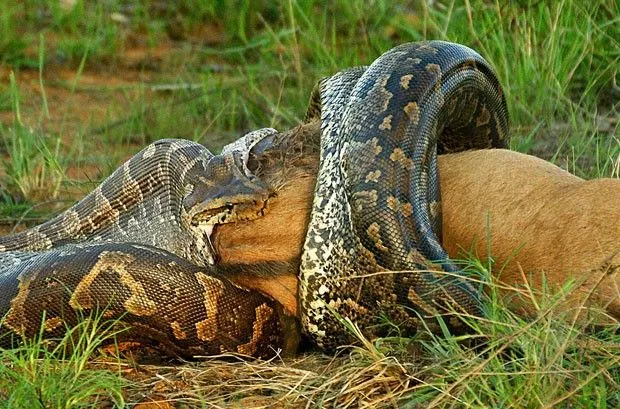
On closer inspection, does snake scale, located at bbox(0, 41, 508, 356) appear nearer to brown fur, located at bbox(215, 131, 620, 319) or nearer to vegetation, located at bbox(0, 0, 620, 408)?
brown fur, located at bbox(215, 131, 620, 319)

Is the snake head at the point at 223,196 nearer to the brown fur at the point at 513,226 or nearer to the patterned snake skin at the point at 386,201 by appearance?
the brown fur at the point at 513,226

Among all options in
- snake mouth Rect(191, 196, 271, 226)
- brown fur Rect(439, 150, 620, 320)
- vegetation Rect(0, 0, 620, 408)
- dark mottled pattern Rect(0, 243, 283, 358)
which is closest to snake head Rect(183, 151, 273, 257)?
snake mouth Rect(191, 196, 271, 226)

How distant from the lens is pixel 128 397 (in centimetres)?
436

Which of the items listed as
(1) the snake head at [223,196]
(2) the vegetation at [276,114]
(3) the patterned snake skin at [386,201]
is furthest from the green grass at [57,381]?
(3) the patterned snake skin at [386,201]

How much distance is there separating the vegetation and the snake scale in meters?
0.19

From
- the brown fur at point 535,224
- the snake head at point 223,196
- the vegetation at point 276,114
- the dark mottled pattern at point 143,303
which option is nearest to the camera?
the vegetation at point 276,114

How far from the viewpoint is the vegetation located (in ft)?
12.8

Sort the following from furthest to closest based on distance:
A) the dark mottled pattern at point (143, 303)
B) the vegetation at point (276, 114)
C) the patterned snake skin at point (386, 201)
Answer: the dark mottled pattern at point (143, 303)
the patterned snake skin at point (386, 201)
the vegetation at point (276, 114)

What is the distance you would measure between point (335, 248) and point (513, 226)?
73 cm

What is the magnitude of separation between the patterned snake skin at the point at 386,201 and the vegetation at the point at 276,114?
0.16 metres

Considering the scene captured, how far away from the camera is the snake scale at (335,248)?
15.0ft

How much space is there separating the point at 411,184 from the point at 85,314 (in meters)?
1.45

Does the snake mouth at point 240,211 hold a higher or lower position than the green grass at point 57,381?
higher

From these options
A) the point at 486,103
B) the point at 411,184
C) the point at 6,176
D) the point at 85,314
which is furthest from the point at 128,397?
the point at 6,176
